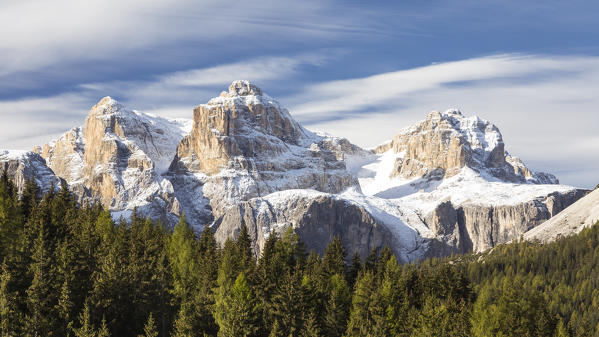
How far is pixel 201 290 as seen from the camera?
95688mm

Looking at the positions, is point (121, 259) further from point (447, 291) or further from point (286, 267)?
point (447, 291)

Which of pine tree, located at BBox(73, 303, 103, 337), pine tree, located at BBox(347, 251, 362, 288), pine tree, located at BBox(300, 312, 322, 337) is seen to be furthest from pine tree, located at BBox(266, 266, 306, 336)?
pine tree, located at BBox(73, 303, 103, 337)

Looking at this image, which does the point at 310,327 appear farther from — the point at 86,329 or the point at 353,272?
the point at 86,329

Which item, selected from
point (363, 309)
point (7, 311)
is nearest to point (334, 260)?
point (363, 309)

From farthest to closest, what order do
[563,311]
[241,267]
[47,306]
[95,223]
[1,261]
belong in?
[563,311], [95,223], [241,267], [1,261], [47,306]

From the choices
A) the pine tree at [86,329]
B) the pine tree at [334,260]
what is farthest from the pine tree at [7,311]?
the pine tree at [334,260]

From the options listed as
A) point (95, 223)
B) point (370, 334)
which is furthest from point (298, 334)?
point (95, 223)

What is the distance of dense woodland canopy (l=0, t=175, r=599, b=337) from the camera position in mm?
83812

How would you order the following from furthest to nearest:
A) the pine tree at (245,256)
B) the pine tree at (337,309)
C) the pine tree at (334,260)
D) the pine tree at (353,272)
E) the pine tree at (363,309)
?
1. the pine tree at (353,272)
2. the pine tree at (334,260)
3. the pine tree at (245,256)
4. the pine tree at (337,309)
5. the pine tree at (363,309)

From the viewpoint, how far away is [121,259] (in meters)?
96.4

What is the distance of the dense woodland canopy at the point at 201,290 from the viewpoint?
83812 millimetres

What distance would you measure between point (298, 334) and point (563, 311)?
375ft

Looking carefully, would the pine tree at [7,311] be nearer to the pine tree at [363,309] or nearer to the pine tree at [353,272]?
the pine tree at [363,309]

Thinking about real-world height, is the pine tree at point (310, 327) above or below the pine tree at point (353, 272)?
below
